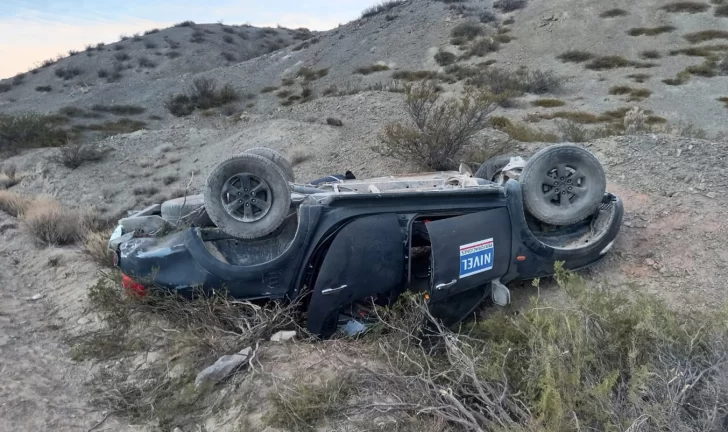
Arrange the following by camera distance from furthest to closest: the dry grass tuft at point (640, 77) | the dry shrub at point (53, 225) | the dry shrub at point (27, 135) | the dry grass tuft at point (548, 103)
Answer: the dry grass tuft at point (640, 77), the dry grass tuft at point (548, 103), the dry shrub at point (27, 135), the dry shrub at point (53, 225)

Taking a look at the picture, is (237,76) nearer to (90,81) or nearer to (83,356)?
(90,81)

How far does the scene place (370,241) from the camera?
4.25 meters

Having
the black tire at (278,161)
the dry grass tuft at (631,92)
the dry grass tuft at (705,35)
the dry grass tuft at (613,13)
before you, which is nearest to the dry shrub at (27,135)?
the black tire at (278,161)

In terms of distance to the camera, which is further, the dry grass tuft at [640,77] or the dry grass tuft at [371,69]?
the dry grass tuft at [371,69]

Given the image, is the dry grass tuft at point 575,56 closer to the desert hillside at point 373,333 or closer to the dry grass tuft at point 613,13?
the dry grass tuft at point 613,13

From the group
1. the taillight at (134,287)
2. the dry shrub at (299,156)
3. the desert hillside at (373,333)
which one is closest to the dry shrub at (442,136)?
the desert hillside at (373,333)

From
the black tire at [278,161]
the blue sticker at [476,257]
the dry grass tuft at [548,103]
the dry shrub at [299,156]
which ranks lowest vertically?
the dry grass tuft at [548,103]

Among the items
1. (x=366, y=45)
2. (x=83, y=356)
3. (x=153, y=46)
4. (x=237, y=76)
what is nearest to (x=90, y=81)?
(x=153, y=46)

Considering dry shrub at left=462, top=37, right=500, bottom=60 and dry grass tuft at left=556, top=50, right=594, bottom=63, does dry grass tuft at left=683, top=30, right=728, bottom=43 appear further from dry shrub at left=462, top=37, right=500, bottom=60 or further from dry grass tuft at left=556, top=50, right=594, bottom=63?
dry shrub at left=462, top=37, right=500, bottom=60

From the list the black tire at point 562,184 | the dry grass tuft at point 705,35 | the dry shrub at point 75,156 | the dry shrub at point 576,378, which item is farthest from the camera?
the dry grass tuft at point 705,35

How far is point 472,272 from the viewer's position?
4363 millimetres

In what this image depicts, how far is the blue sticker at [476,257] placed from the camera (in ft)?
14.1

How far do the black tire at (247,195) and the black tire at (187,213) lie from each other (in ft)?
1.72

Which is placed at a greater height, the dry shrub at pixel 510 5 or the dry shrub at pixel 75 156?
the dry shrub at pixel 510 5
